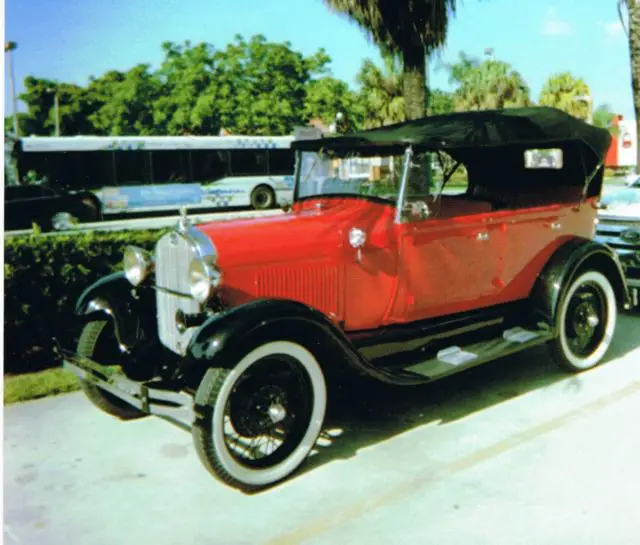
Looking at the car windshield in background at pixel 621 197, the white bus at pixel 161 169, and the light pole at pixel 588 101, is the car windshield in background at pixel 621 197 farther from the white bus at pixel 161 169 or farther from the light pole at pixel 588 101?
the light pole at pixel 588 101

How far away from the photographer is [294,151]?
5.22 m

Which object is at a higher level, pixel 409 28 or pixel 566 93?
pixel 566 93

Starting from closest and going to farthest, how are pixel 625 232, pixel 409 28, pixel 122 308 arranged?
1. pixel 122 308
2. pixel 625 232
3. pixel 409 28

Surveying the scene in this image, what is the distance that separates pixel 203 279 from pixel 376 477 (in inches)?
55.9

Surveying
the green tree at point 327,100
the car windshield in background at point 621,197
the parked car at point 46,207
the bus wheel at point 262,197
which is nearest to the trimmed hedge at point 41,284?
the car windshield in background at point 621,197

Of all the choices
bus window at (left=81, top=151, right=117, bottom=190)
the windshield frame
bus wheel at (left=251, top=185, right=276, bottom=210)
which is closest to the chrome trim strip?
the windshield frame

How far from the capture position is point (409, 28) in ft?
29.8

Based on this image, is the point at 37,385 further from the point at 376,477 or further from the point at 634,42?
the point at 634,42

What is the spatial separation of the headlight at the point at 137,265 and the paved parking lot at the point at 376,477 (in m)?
0.97

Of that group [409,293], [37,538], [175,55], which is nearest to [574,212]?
[409,293]

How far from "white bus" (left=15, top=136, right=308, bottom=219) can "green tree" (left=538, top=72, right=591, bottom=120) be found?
23.1 meters

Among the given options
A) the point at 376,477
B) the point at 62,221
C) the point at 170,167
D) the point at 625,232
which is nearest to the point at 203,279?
the point at 376,477

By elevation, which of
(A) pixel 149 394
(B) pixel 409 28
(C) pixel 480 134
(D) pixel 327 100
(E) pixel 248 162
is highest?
(D) pixel 327 100

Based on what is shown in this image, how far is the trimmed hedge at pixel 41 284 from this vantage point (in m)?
5.17
